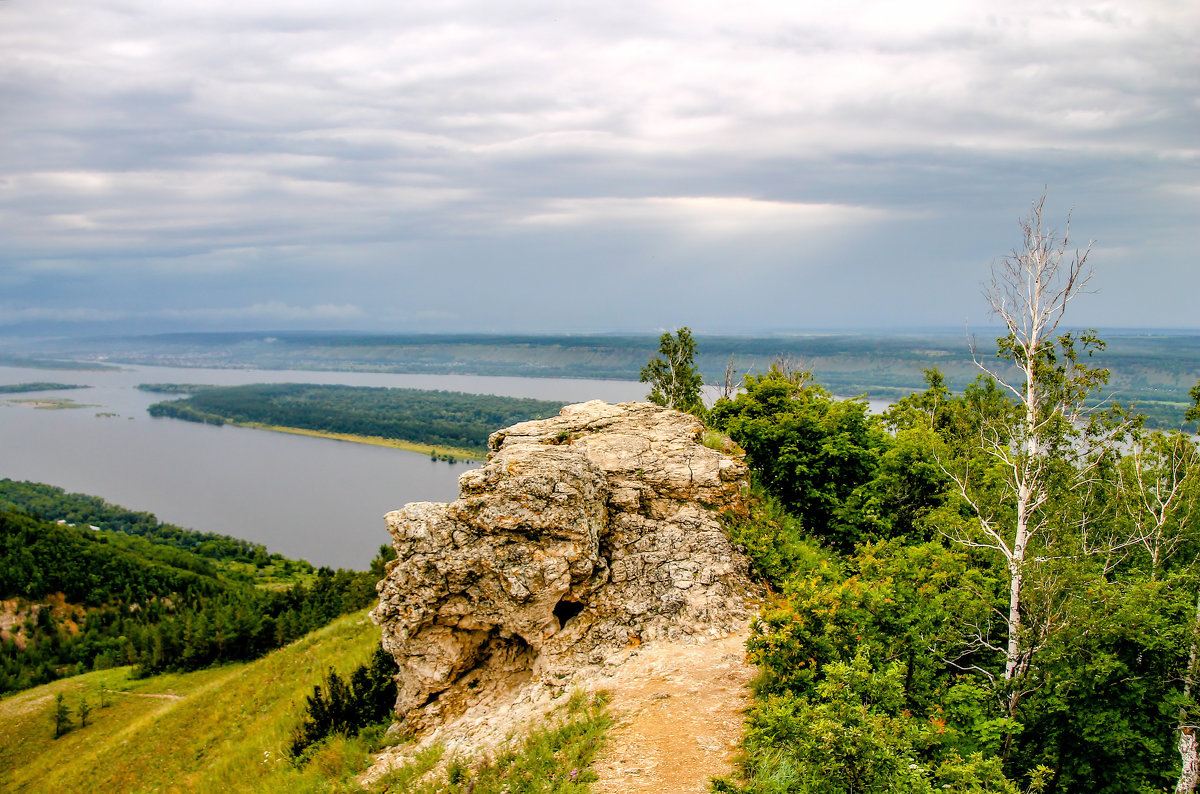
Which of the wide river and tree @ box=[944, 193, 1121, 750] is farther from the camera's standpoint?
the wide river

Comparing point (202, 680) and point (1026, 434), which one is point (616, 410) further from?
point (202, 680)

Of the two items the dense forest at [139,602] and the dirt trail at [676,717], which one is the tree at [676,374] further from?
the dirt trail at [676,717]

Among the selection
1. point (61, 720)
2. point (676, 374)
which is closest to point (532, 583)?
point (676, 374)

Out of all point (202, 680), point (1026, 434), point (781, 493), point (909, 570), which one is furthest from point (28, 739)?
point (1026, 434)

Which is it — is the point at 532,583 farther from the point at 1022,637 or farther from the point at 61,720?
the point at 61,720

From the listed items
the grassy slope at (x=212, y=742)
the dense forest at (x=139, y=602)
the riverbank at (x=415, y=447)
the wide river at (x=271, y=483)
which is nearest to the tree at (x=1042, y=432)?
the grassy slope at (x=212, y=742)

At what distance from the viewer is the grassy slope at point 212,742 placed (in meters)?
17.4

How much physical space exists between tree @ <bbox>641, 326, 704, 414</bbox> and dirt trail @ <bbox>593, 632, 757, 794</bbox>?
2267 cm

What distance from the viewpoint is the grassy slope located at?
57.2ft

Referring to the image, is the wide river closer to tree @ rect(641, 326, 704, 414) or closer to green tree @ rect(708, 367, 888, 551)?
tree @ rect(641, 326, 704, 414)

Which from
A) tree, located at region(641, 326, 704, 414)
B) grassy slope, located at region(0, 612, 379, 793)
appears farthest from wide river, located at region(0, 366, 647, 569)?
tree, located at region(641, 326, 704, 414)

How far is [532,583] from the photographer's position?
14.6 m

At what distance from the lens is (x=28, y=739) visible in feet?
120

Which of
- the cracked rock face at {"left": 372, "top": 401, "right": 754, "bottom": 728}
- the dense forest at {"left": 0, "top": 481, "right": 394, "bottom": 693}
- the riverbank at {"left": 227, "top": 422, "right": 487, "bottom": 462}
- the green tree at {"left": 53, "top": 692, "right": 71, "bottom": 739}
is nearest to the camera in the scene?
the cracked rock face at {"left": 372, "top": 401, "right": 754, "bottom": 728}
